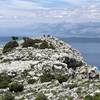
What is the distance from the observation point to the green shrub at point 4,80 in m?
45.2

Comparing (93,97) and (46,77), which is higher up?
(93,97)

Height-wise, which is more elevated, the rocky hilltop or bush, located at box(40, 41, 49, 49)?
bush, located at box(40, 41, 49, 49)

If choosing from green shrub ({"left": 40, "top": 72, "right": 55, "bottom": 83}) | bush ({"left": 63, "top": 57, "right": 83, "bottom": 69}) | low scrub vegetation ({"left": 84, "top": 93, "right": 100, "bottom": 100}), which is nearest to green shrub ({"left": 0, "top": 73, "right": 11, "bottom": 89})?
green shrub ({"left": 40, "top": 72, "right": 55, "bottom": 83})

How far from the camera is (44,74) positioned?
161 feet

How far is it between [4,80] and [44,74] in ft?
15.1

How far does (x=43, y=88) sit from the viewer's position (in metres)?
39.7

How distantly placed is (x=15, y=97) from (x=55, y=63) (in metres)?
16.7

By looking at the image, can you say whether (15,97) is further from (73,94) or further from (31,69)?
(31,69)

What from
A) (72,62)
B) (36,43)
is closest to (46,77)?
(72,62)

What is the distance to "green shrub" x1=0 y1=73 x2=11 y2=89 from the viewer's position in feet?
148

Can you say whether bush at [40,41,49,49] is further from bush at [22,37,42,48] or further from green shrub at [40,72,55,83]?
green shrub at [40,72,55,83]

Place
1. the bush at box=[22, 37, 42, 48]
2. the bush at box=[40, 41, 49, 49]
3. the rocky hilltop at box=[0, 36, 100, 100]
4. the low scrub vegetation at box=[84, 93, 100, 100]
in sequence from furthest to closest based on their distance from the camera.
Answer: the bush at box=[22, 37, 42, 48] → the bush at box=[40, 41, 49, 49] → the rocky hilltop at box=[0, 36, 100, 100] → the low scrub vegetation at box=[84, 93, 100, 100]

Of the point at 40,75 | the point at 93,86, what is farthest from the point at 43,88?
the point at 40,75

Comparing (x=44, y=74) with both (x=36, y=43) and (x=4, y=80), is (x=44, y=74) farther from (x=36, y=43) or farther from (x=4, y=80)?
(x=36, y=43)
